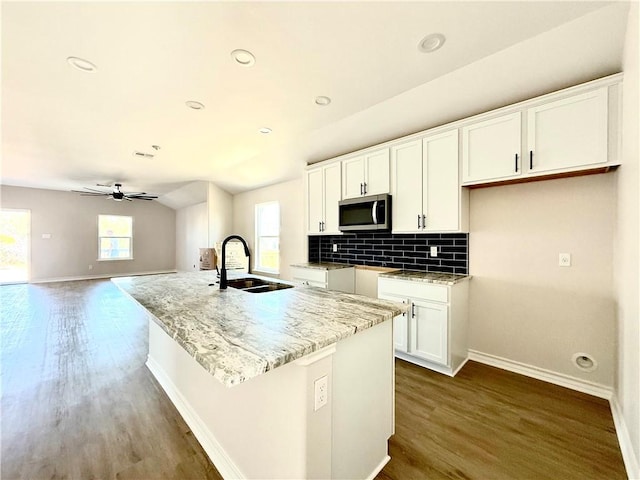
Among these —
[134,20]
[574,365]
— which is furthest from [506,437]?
[134,20]

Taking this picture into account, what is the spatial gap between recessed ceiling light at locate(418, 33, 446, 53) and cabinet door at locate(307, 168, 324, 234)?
2243 mm

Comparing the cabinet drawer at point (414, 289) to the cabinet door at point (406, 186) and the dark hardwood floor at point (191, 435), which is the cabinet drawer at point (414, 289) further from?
the dark hardwood floor at point (191, 435)

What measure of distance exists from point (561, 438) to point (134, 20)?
147 inches

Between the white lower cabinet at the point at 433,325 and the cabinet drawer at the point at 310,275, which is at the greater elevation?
the cabinet drawer at the point at 310,275

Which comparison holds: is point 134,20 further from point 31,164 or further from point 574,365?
point 31,164

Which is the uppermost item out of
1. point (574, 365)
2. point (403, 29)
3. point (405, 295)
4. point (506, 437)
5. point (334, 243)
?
point (403, 29)

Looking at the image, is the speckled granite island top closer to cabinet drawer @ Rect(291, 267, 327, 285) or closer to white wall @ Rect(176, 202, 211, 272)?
cabinet drawer @ Rect(291, 267, 327, 285)

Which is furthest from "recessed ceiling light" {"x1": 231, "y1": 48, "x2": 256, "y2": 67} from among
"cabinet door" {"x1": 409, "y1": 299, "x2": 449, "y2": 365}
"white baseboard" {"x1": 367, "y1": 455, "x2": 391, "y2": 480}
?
"white baseboard" {"x1": 367, "y1": 455, "x2": 391, "y2": 480}

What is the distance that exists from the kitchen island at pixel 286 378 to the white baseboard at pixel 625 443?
1.20m

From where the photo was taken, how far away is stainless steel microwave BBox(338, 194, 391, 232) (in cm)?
308

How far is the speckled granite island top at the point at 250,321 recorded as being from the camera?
89 centimetres

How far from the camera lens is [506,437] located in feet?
5.62

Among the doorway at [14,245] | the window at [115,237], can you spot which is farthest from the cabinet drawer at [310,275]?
the doorway at [14,245]

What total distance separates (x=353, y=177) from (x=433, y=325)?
6.60 feet
